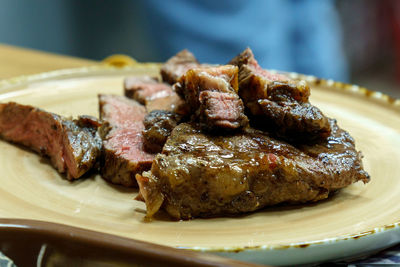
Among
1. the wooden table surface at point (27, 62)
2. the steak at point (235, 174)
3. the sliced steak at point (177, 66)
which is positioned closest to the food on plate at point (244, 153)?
the steak at point (235, 174)

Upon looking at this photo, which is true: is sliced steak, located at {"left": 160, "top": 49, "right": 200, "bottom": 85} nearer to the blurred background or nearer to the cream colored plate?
the cream colored plate

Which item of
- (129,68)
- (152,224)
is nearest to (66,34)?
(129,68)

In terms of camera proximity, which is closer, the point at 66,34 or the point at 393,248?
the point at 393,248

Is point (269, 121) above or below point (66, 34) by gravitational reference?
below

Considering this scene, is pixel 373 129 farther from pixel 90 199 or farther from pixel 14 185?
pixel 14 185

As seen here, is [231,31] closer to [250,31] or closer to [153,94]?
[250,31]

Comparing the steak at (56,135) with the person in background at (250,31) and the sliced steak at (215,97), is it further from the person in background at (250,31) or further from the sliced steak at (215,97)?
the person in background at (250,31)

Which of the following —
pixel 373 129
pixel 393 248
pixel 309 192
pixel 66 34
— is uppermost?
pixel 66 34
